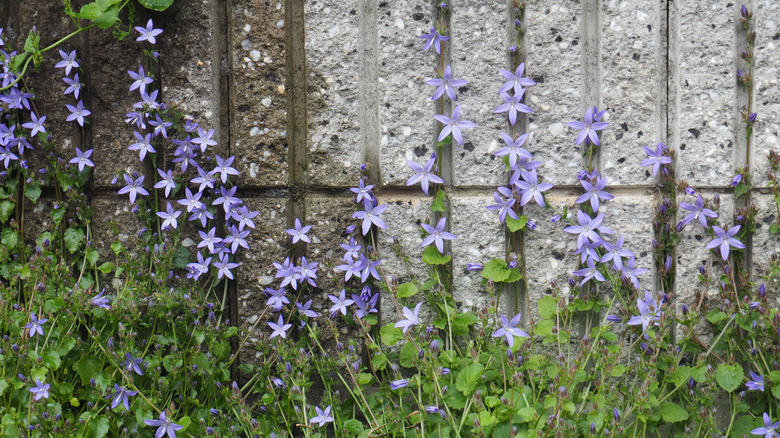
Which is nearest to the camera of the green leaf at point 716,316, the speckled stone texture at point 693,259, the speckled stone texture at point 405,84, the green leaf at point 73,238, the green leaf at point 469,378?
the green leaf at point 469,378

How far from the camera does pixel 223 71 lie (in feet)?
7.59

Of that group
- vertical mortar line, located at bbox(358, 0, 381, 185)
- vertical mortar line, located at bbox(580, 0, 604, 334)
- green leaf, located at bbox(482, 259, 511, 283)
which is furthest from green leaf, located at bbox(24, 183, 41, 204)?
vertical mortar line, located at bbox(580, 0, 604, 334)

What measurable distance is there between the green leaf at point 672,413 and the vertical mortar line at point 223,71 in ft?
5.31

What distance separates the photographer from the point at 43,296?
2180 millimetres

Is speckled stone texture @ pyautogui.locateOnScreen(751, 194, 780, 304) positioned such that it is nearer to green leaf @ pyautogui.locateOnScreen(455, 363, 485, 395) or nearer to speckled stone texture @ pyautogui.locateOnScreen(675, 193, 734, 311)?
speckled stone texture @ pyautogui.locateOnScreen(675, 193, 734, 311)

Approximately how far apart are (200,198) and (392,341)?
0.99 m

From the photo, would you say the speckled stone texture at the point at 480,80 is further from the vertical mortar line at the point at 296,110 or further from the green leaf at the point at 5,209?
the green leaf at the point at 5,209

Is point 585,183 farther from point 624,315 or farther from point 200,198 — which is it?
point 200,198

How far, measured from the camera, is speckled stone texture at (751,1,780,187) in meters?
2.02

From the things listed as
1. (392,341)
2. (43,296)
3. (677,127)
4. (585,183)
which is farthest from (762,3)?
(43,296)

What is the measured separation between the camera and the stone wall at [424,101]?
2.06m

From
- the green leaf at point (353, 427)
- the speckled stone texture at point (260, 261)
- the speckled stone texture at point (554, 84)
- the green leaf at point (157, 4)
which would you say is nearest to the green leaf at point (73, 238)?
the speckled stone texture at point (260, 261)

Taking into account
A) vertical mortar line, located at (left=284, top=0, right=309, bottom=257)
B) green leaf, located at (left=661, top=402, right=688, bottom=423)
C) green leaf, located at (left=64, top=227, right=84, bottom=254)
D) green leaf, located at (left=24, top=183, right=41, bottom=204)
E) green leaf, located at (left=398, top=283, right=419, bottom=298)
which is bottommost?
green leaf, located at (left=661, top=402, right=688, bottom=423)

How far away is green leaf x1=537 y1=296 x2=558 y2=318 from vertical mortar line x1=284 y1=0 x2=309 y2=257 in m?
0.98
